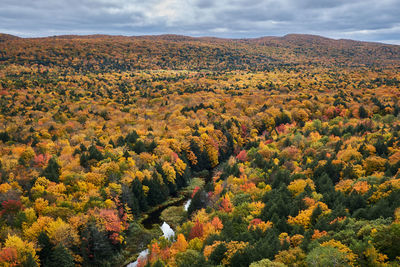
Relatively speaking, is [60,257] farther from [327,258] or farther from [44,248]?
[327,258]

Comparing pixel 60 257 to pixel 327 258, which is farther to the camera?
pixel 60 257

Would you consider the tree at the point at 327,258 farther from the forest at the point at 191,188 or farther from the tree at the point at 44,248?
the tree at the point at 44,248

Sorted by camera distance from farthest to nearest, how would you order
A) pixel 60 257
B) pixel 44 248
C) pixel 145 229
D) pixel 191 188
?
1. pixel 191 188
2. pixel 145 229
3. pixel 44 248
4. pixel 60 257

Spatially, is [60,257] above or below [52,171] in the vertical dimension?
below

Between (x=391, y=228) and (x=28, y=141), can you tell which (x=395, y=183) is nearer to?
(x=391, y=228)

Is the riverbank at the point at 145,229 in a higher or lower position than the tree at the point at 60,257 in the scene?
lower

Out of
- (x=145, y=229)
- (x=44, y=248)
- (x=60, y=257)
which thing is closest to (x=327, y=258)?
(x=60, y=257)

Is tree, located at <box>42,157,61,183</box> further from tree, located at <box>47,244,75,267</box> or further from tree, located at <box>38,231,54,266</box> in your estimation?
tree, located at <box>47,244,75,267</box>

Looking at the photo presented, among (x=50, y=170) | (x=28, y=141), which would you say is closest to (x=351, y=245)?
(x=50, y=170)

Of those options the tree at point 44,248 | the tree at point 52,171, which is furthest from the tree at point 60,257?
the tree at point 52,171

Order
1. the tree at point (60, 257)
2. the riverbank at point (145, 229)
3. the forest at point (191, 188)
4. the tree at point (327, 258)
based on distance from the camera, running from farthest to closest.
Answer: the riverbank at point (145, 229) < the tree at point (60, 257) < the forest at point (191, 188) < the tree at point (327, 258)

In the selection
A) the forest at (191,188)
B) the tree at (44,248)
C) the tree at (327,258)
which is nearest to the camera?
the tree at (327,258)
